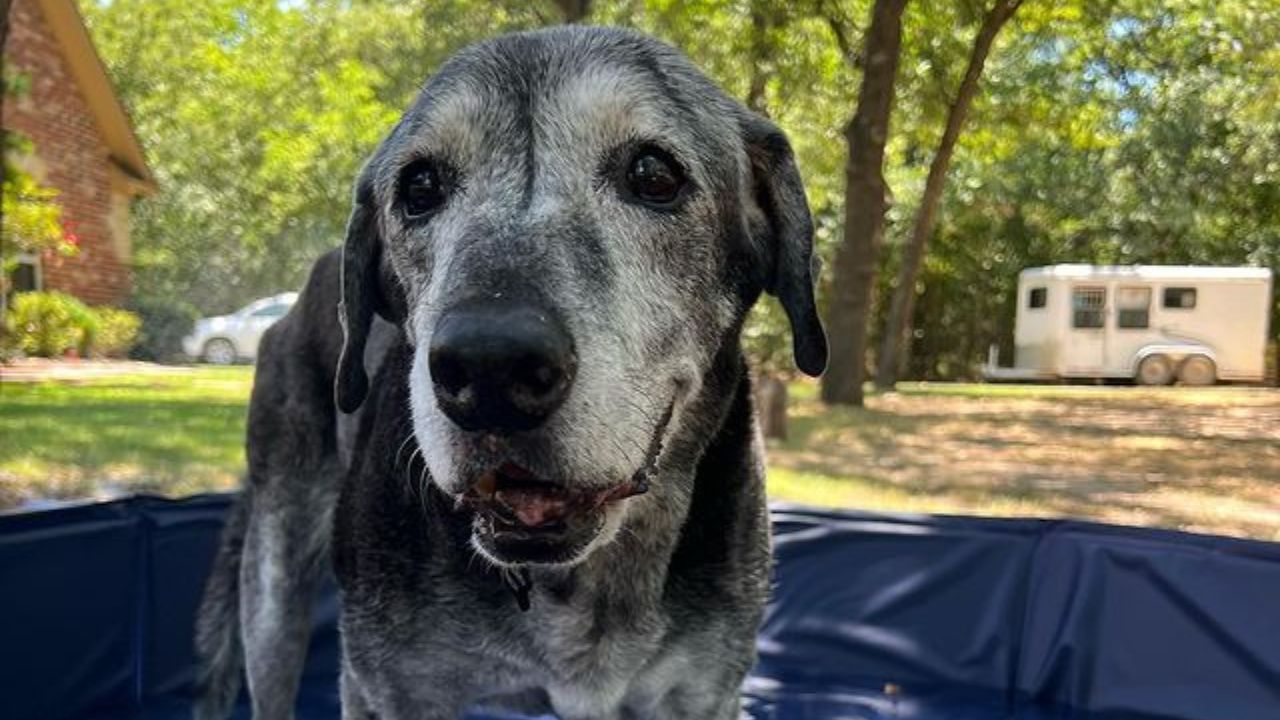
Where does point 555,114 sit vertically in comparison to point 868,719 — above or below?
above

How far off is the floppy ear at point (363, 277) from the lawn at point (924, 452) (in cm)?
367

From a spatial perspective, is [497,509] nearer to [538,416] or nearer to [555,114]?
[538,416]

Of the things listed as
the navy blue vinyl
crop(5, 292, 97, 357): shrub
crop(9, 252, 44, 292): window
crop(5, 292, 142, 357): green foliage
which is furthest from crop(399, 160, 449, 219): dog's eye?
crop(9, 252, 44, 292): window

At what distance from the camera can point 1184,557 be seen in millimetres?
3525

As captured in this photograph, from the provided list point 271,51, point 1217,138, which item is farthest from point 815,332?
point 271,51

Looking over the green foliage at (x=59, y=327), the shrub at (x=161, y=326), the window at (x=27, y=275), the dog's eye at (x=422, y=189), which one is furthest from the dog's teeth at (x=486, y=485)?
the shrub at (x=161, y=326)

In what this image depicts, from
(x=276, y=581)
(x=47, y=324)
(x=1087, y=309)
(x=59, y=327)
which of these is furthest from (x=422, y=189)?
(x=1087, y=309)

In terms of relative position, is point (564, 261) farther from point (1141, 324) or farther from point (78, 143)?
point (78, 143)

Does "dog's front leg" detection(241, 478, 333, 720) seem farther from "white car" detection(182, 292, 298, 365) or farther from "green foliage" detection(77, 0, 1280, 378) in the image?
"green foliage" detection(77, 0, 1280, 378)

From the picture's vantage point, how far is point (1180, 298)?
14125 mm

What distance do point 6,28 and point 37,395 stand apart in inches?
167

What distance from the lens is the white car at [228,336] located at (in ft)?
32.8

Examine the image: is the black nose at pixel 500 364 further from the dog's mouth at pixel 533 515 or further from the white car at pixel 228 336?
the white car at pixel 228 336

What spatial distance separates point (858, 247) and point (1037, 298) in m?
5.54
